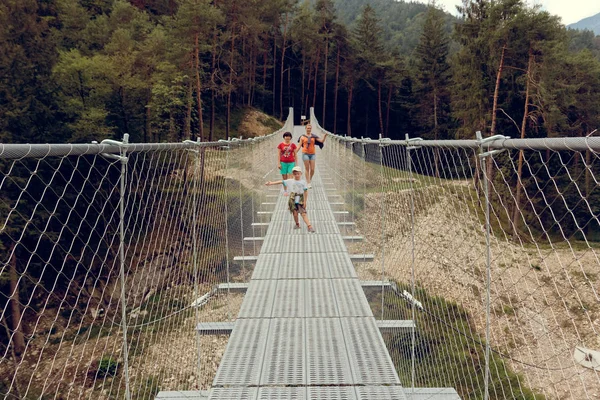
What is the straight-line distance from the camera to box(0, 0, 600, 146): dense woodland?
1138 cm

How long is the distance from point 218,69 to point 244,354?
15.9m

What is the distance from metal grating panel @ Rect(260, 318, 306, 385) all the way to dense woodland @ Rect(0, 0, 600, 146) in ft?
34.2

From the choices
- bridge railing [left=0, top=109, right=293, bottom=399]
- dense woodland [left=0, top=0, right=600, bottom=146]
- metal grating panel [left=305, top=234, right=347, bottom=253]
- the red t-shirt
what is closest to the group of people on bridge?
the red t-shirt

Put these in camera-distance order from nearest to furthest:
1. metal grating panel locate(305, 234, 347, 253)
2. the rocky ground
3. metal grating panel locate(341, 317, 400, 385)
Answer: metal grating panel locate(341, 317, 400, 385) < metal grating panel locate(305, 234, 347, 253) < the rocky ground

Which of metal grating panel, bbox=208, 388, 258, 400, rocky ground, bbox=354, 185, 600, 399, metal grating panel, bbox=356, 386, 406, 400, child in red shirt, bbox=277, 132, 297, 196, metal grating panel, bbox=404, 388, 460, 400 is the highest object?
child in red shirt, bbox=277, 132, 297, 196

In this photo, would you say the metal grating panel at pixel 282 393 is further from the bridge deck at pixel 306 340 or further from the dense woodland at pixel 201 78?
the dense woodland at pixel 201 78

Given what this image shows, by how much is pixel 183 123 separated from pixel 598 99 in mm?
16890

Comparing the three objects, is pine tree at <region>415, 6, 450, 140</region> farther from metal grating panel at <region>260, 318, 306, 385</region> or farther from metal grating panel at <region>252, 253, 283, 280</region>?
metal grating panel at <region>260, 318, 306, 385</region>

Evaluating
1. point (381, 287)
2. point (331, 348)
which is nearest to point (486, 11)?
point (381, 287)

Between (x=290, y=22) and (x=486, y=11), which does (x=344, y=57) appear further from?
(x=486, y=11)

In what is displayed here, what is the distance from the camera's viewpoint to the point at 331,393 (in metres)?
1.96

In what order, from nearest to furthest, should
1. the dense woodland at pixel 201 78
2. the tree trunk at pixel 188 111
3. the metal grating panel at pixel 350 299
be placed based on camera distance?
1. the metal grating panel at pixel 350 299
2. the dense woodland at pixel 201 78
3. the tree trunk at pixel 188 111

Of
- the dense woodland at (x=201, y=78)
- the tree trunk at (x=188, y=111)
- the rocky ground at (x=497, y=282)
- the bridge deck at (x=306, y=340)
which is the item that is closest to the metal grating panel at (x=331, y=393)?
the bridge deck at (x=306, y=340)

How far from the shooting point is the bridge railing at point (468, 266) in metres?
1.45
